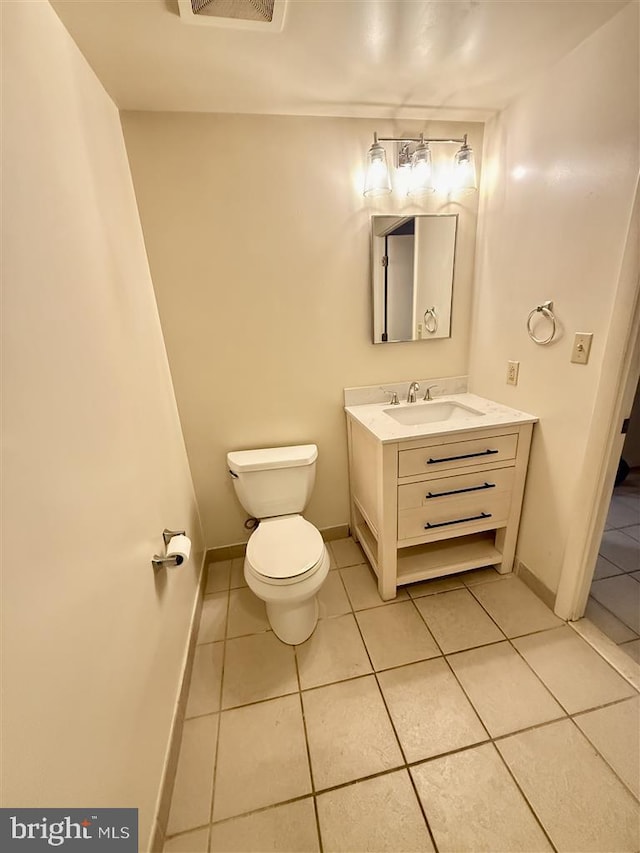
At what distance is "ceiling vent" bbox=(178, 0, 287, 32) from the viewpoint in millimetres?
899

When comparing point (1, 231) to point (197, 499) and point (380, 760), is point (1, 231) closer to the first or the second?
point (197, 499)

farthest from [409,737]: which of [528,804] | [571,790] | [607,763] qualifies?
[607,763]

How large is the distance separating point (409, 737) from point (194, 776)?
0.70 m

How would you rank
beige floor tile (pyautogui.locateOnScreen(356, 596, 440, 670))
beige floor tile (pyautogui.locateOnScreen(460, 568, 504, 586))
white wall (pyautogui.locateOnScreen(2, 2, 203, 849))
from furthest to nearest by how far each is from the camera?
beige floor tile (pyautogui.locateOnScreen(460, 568, 504, 586))
beige floor tile (pyautogui.locateOnScreen(356, 596, 440, 670))
white wall (pyautogui.locateOnScreen(2, 2, 203, 849))

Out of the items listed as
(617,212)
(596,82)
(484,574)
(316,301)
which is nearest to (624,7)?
(596,82)

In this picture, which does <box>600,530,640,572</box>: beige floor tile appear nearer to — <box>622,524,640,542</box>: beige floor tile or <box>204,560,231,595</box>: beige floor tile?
<box>622,524,640,542</box>: beige floor tile

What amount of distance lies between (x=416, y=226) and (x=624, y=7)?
0.82 m

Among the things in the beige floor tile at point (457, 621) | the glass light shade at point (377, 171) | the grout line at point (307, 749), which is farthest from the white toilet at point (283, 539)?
the glass light shade at point (377, 171)

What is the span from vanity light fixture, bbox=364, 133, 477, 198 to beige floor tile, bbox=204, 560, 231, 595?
6.82ft

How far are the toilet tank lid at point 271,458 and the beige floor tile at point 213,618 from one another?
69 cm

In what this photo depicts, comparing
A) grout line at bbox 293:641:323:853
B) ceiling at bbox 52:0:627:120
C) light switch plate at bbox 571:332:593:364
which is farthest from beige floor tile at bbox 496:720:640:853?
ceiling at bbox 52:0:627:120

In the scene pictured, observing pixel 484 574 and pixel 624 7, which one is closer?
pixel 624 7

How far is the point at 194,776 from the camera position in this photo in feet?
3.46

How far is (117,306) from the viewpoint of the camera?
1.07 m
